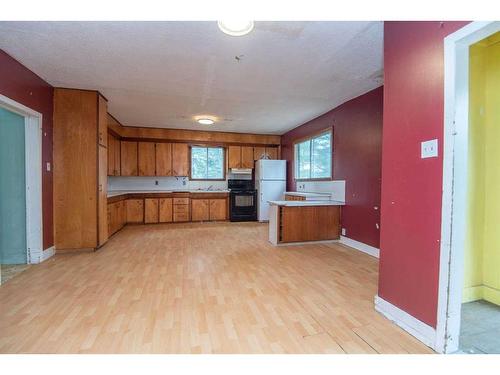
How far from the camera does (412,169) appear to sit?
1695 millimetres

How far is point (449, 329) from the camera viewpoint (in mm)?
1447

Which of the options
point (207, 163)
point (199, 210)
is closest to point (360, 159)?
point (199, 210)

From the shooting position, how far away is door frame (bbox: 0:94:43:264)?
10.1ft

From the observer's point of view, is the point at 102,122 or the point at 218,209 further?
the point at 218,209

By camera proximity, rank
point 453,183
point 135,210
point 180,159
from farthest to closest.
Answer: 1. point 180,159
2. point 135,210
3. point 453,183

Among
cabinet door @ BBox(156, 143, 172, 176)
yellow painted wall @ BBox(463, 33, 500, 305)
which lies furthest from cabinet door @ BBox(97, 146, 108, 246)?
yellow painted wall @ BBox(463, 33, 500, 305)

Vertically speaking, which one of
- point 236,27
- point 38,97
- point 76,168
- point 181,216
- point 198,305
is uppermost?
point 236,27

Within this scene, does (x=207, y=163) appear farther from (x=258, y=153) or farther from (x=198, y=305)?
(x=198, y=305)

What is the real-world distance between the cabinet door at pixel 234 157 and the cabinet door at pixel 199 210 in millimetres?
1283

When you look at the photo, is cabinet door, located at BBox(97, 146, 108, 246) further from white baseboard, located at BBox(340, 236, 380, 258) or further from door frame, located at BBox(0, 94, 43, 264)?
white baseboard, located at BBox(340, 236, 380, 258)

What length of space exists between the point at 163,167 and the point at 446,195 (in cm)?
606

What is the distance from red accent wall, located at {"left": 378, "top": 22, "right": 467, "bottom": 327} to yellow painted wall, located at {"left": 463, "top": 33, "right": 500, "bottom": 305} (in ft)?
2.73

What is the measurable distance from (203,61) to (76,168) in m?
2.57

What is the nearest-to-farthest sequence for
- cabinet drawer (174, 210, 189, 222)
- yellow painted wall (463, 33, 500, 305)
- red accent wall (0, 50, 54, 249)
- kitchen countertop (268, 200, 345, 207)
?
yellow painted wall (463, 33, 500, 305)
red accent wall (0, 50, 54, 249)
kitchen countertop (268, 200, 345, 207)
cabinet drawer (174, 210, 189, 222)
